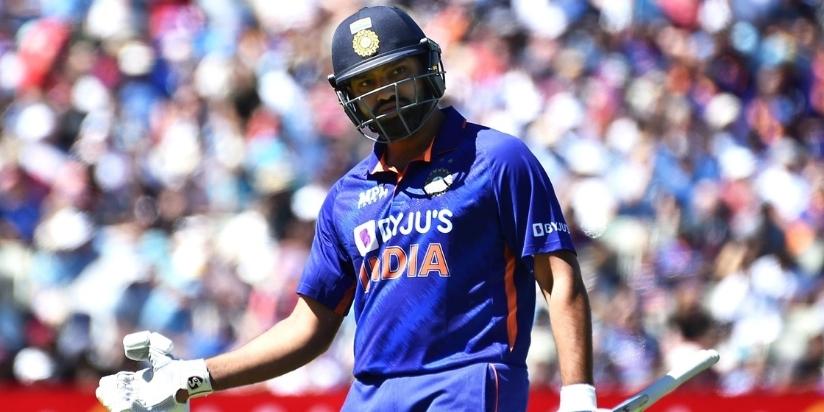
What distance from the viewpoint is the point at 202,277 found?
9898mm

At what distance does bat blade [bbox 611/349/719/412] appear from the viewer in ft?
14.6

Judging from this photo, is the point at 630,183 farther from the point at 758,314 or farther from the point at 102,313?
the point at 102,313

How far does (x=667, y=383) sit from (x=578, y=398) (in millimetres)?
469

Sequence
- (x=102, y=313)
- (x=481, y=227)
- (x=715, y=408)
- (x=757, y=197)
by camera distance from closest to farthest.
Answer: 1. (x=481, y=227)
2. (x=715, y=408)
3. (x=102, y=313)
4. (x=757, y=197)

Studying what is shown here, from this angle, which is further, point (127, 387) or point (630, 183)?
point (630, 183)

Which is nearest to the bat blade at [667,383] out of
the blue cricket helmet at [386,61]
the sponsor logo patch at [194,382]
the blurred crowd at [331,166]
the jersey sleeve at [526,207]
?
the jersey sleeve at [526,207]

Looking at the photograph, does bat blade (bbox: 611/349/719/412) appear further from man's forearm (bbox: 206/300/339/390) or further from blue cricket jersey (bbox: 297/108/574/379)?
Answer: man's forearm (bbox: 206/300/339/390)

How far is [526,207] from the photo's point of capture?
4391 millimetres

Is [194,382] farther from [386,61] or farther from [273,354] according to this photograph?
[386,61]

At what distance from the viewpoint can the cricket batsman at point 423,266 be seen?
14.4ft

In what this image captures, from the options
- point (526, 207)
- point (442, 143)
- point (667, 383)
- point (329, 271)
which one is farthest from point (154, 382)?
point (667, 383)

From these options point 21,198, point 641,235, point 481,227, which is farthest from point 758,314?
point 481,227

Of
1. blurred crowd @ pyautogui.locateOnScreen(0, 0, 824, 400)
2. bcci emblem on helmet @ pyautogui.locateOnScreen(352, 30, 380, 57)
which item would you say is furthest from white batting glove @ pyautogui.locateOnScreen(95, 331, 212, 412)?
blurred crowd @ pyautogui.locateOnScreen(0, 0, 824, 400)

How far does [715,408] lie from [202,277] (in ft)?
11.3
